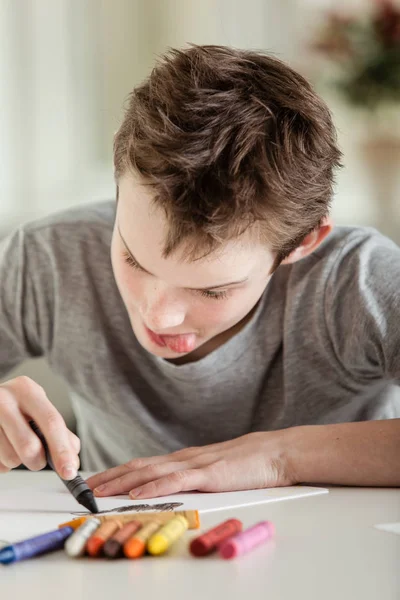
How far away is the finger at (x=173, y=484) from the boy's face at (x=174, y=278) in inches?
6.6

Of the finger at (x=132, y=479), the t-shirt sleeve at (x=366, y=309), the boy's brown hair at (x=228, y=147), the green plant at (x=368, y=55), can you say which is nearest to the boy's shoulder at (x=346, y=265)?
the t-shirt sleeve at (x=366, y=309)

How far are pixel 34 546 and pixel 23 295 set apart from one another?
646 mm

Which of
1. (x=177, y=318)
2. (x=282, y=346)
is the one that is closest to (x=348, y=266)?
(x=282, y=346)

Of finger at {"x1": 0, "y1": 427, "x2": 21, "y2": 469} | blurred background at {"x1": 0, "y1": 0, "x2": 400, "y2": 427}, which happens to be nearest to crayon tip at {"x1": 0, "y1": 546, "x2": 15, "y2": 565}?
finger at {"x1": 0, "y1": 427, "x2": 21, "y2": 469}

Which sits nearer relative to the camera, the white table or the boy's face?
the white table

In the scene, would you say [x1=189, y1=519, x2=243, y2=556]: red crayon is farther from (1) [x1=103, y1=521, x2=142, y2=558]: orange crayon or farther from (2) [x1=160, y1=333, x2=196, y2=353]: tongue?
Result: (2) [x1=160, y1=333, x2=196, y2=353]: tongue

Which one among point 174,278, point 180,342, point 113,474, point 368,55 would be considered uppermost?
point 368,55

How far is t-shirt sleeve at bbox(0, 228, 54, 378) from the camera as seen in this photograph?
1177mm

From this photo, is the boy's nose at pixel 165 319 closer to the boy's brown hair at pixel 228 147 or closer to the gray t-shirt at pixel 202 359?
the boy's brown hair at pixel 228 147

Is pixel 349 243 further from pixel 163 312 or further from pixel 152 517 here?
pixel 152 517

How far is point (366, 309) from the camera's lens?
3.24 ft

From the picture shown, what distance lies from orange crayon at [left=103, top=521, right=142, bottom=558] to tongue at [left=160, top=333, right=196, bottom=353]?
341 millimetres

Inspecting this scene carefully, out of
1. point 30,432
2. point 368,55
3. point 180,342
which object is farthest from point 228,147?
point 368,55

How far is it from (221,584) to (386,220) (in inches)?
61.5
